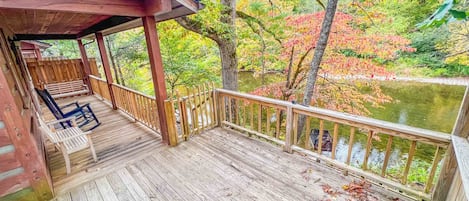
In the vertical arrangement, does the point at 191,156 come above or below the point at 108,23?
below

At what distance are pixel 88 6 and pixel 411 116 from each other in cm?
1071

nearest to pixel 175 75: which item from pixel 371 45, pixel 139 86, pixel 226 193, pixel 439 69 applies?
pixel 139 86

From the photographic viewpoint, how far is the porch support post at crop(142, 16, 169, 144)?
120 inches

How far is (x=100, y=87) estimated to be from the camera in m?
6.74

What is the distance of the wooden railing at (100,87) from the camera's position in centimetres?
631

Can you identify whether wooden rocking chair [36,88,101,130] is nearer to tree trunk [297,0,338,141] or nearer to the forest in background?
the forest in background

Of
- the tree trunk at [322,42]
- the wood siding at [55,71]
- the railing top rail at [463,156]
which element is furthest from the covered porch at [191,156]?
the wood siding at [55,71]

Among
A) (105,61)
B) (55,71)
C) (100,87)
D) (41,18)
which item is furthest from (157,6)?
(55,71)

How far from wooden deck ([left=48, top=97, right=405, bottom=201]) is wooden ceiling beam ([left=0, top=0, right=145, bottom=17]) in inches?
87.8

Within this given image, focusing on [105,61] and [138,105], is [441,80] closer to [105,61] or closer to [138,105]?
[138,105]

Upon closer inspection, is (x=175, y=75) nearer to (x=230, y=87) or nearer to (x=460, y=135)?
(x=230, y=87)

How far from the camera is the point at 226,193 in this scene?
243 centimetres

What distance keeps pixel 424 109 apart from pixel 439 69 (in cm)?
616

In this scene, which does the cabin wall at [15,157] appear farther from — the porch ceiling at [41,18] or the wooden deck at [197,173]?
the porch ceiling at [41,18]
